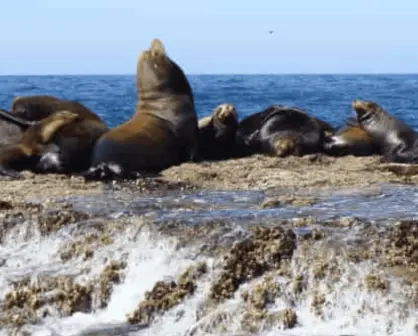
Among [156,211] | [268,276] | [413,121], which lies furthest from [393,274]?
[413,121]

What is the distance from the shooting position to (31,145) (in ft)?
36.9

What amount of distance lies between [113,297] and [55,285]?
1.24 ft

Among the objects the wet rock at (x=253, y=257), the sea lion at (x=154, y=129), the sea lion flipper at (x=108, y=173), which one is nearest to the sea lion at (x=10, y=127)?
the sea lion at (x=154, y=129)

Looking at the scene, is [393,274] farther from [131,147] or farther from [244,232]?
[131,147]

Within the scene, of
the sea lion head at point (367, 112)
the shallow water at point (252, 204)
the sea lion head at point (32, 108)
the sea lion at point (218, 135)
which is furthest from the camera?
the sea lion head at point (367, 112)

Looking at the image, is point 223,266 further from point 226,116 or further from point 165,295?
point 226,116

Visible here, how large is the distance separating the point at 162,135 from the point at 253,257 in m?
4.71

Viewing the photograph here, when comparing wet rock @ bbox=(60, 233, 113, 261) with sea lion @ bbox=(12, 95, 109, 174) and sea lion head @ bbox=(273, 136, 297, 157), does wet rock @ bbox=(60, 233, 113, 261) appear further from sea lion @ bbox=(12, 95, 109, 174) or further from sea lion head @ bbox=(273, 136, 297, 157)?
sea lion head @ bbox=(273, 136, 297, 157)

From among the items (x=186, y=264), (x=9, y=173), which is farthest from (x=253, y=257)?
(x=9, y=173)

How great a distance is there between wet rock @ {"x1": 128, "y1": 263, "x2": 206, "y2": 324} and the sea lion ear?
253 inches

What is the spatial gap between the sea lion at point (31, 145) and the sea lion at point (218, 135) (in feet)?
4.91

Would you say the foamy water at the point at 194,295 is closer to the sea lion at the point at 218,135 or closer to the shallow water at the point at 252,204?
the shallow water at the point at 252,204

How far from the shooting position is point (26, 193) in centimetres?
939

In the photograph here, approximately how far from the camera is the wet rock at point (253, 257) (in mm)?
6703
